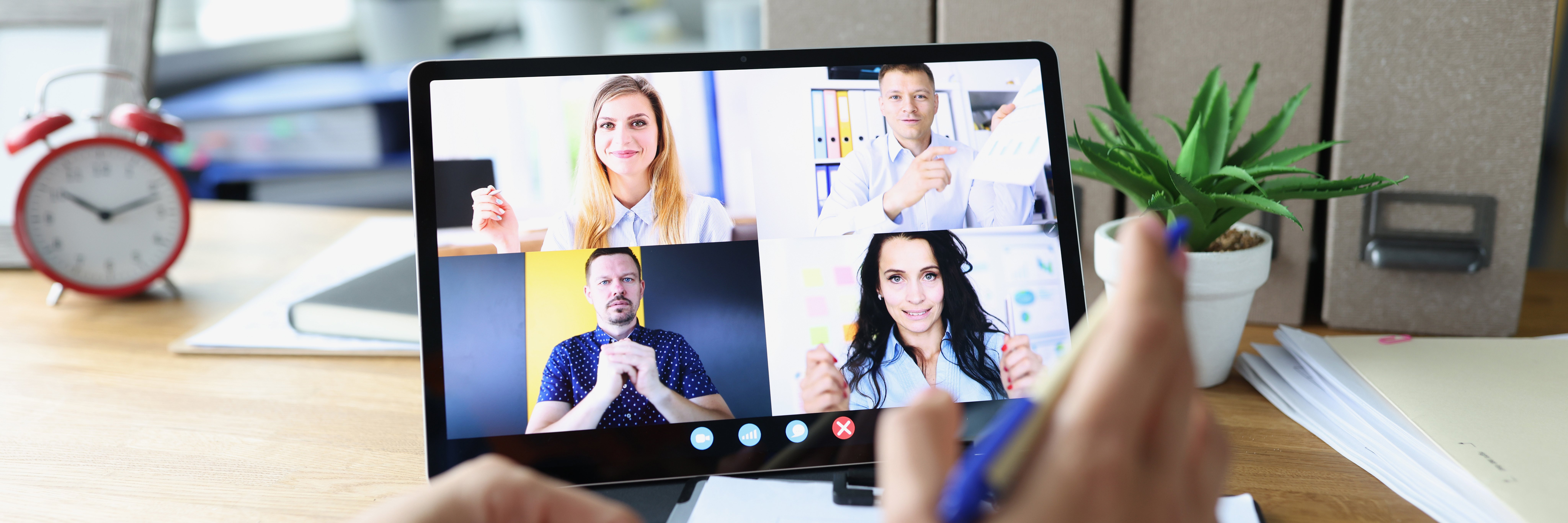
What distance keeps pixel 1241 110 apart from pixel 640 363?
0.48m

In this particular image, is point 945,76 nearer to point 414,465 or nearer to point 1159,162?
point 1159,162

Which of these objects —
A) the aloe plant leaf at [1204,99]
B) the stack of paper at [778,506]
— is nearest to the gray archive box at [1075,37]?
the aloe plant leaf at [1204,99]

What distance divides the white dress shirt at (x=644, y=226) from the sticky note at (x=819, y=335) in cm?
7

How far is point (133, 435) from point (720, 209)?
1.42 ft

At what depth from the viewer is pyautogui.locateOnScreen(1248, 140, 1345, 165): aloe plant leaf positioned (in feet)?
2.09

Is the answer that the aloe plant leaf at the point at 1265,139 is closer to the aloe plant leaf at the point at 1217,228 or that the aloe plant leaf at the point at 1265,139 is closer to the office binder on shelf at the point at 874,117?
the aloe plant leaf at the point at 1217,228

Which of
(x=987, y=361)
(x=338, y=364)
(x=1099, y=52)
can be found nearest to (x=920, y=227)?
(x=987, y=361)

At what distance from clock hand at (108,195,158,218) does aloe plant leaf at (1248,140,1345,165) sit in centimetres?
98

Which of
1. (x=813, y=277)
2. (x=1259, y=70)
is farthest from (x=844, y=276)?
(x=1259, y=70)

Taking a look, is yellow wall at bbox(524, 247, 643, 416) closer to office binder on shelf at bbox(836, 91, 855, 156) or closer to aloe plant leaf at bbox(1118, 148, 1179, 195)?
office binder on shelf at bbox(836, 91, 855, 156)

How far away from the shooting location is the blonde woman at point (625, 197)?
533 mm

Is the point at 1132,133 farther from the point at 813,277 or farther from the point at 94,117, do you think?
the point at 94,117

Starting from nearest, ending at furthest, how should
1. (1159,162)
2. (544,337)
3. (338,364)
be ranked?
(544,337) → (1159,162) → (338,364)

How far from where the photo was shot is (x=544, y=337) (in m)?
0.51
